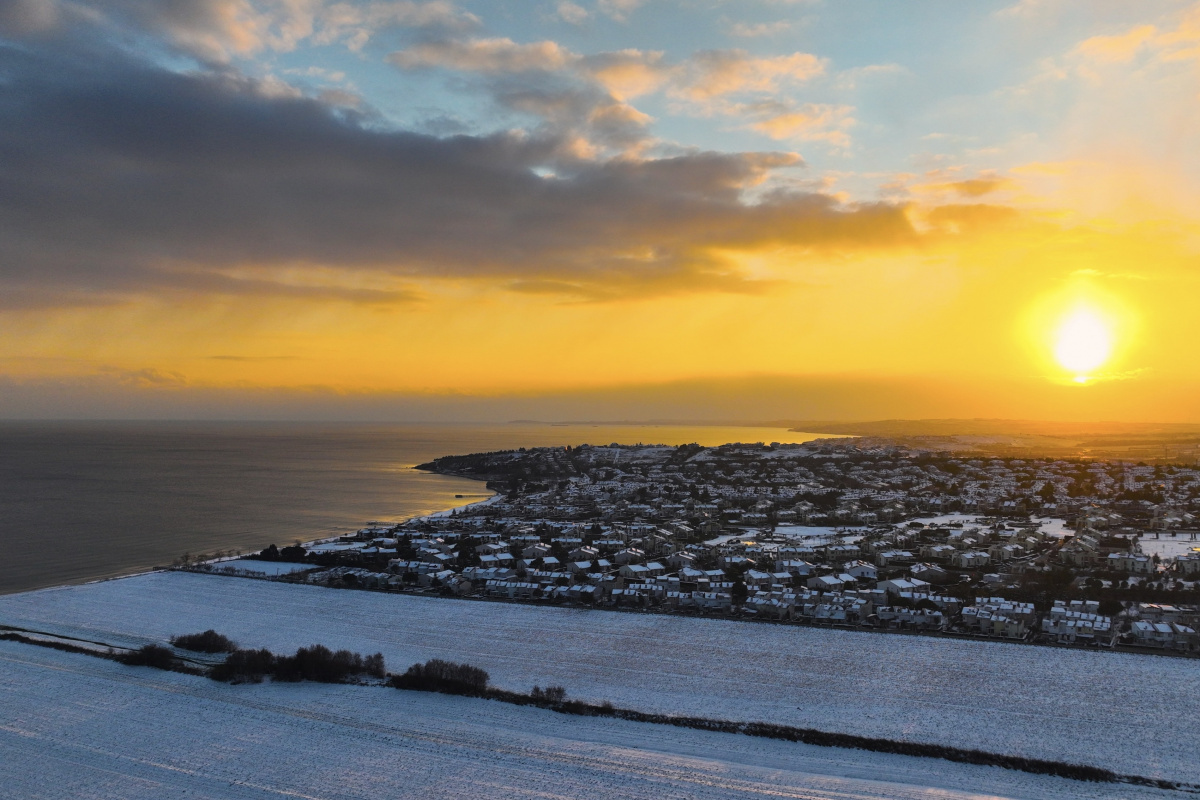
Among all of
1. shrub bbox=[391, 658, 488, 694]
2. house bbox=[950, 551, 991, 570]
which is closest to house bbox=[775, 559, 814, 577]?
house bbox=[950, 551, 991, 570]

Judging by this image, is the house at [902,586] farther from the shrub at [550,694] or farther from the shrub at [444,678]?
the shrub at [444,678]

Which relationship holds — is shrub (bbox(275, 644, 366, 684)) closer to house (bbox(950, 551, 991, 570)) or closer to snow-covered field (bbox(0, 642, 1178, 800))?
snow-covered field (bbox(0, 642, 1178, 800))

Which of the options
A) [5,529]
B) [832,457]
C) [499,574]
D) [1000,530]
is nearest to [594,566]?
[499,574]

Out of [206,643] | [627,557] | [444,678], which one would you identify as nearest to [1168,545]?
[627,557]

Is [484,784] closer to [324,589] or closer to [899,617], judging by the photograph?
[899,617]

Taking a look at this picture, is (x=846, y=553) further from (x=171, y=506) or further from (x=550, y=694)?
(x=171, y=506)

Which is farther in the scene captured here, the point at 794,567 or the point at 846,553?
the point at 846,553
